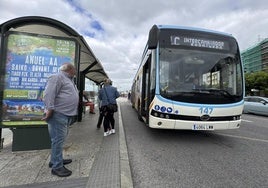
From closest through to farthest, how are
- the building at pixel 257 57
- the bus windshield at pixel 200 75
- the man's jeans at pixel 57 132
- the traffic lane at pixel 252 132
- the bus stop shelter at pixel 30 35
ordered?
the man's jeans at pixel 57 132
the bus stop shelter at pixel 30 35
the bus windshield at pixel 200 75
the traffic lane at pixel 252 132
the building at pixel 257 57

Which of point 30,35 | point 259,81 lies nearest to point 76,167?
point 30,35

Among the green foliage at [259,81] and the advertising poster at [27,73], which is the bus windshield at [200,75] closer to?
the advertising poster at [27,73]

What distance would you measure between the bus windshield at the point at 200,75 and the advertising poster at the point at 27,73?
9.34 ft

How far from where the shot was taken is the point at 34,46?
4281 millimetres

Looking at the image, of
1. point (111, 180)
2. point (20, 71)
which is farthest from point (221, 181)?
point (20, 71)

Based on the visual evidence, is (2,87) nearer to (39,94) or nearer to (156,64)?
(39,94)

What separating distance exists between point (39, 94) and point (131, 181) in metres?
3.00

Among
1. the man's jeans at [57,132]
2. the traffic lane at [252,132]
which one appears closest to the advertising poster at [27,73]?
the man's jeans at [57,132]

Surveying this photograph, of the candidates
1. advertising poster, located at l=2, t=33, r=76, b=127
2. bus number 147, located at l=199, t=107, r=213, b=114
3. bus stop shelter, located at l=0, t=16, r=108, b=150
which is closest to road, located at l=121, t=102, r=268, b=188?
bus number 147, located at l=199, t=107, r=213, b=114

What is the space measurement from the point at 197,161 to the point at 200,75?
7.53ft

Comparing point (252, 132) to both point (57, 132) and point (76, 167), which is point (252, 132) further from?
point (57, 132)

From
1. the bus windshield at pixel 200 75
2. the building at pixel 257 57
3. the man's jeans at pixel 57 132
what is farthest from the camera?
the building at pixel 257 57

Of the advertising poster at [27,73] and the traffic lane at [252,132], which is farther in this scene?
the traffic lane at [252,132]

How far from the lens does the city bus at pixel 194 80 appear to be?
468 cm
